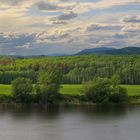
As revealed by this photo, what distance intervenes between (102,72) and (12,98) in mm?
52186

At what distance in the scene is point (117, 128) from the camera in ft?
206

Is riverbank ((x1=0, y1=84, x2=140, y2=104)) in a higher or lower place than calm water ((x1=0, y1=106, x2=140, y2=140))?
higher

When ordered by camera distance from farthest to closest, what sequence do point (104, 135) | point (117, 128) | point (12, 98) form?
point (12, 98), point (117, 128), point (104, 135)

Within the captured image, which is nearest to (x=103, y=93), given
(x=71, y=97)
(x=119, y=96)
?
(x=119, y=96)

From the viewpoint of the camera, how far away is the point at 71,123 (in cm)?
6906

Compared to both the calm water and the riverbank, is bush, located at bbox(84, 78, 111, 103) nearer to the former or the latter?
the riverbank

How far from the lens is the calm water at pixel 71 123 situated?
5734 cm

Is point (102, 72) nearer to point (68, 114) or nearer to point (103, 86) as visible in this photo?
point (103, 86)

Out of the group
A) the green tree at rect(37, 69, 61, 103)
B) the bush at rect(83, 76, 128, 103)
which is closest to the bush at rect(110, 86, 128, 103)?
the bush at rect(83, 76, 128, 103)

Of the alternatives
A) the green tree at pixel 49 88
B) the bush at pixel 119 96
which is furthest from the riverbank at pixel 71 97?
the green tree at pixel 49 88

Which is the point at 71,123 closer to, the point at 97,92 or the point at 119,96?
the point at 97,92

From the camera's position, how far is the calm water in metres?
57.3

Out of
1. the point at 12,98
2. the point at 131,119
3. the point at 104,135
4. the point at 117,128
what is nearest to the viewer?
the point at 104,135

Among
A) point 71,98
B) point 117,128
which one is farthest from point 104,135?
point 71,98
